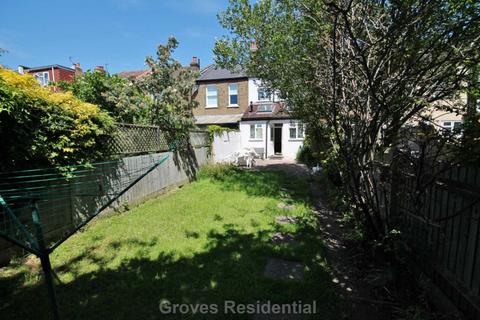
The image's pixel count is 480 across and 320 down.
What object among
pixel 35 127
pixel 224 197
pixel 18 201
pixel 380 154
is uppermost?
pixel 35 127

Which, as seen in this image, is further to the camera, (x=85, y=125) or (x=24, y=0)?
(x=24, y=0)

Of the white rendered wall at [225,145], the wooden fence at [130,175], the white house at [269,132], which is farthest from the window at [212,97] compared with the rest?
the wooden fence at [130,175]

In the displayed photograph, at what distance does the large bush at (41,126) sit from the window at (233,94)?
1621cm

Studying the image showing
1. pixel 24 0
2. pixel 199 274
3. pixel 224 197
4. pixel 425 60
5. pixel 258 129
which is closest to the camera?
pixel 425 60

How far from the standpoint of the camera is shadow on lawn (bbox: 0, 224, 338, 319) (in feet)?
8.84

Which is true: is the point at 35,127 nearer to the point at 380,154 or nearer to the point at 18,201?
the point at 18,201

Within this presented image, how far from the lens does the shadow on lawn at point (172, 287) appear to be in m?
2.70

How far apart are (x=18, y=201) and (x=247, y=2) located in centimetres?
858

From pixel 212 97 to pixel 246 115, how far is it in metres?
3.80

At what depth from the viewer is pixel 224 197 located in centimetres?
729

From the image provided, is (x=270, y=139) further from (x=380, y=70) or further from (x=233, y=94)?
(x=380, y=70)

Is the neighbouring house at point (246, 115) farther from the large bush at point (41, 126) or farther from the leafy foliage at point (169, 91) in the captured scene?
the large bush at point (41, 126)

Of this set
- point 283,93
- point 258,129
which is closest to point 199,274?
point 283,93

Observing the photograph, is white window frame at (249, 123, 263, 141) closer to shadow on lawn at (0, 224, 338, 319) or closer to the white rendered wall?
the white rendered wall
